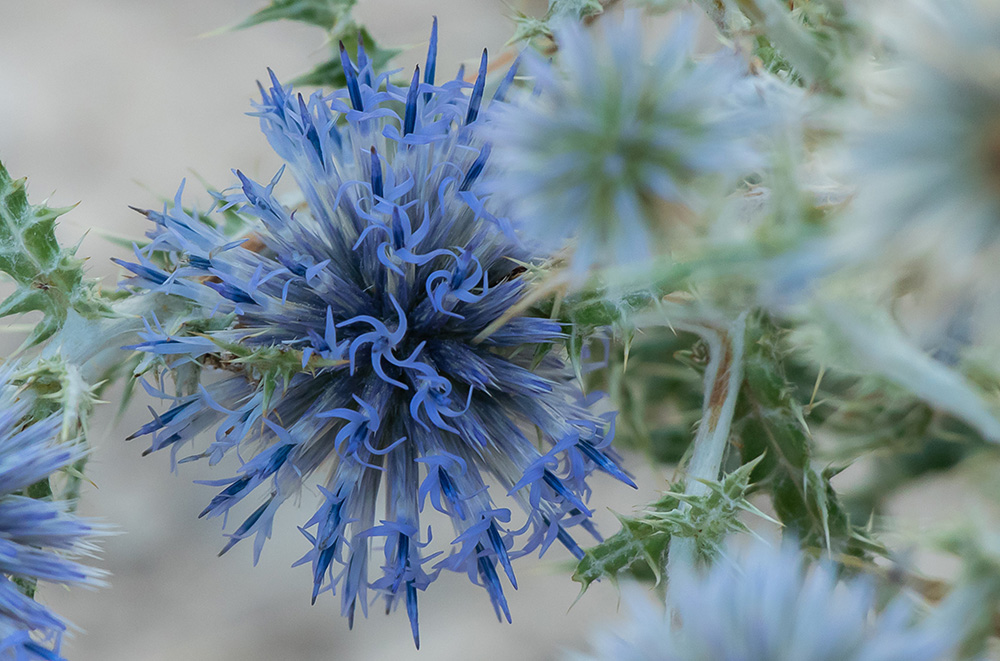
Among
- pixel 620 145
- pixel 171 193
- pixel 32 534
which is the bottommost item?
pixel 171 193

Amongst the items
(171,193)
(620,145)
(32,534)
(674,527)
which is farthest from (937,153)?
(171,193)

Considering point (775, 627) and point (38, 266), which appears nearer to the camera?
point (775, 627)

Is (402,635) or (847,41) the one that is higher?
(847,41)

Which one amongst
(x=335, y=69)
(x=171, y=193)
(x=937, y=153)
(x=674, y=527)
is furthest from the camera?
(x=171, y=193)

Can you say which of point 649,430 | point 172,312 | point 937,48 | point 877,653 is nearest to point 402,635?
point 649,430

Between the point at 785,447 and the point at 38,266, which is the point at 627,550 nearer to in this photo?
the point at 785,447

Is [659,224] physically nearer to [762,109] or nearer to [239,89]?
[762,109]
